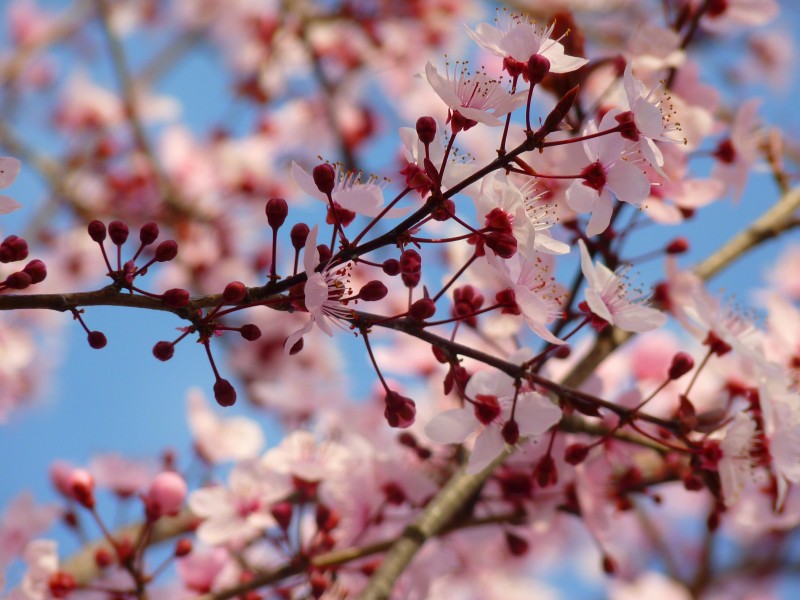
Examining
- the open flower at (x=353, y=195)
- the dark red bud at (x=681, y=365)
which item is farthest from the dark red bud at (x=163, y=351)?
the dark red bud at (x=681, y=365)

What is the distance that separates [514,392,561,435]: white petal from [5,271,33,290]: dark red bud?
74 cm

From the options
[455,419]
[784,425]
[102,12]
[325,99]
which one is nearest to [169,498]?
[455,419]

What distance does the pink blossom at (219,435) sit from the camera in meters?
2.38

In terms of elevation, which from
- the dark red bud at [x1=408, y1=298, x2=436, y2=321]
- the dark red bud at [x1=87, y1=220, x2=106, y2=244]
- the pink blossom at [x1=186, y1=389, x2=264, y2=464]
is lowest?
the dark red bud at [x1=408, y1=298, x2=436, y2=321]

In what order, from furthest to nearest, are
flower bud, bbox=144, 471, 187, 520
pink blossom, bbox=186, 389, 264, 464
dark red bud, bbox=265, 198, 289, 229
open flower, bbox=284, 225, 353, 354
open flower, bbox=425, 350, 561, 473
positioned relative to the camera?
pink blossom, bbox=186, 389, 264, 464, flower bud, bbox=144, 471, 187, 520, open flower, bbox=425, 350, 561, 473, dark red bud, bbox=265, 198, 289, 229, open flower, bbox=284, 225, 353, 354

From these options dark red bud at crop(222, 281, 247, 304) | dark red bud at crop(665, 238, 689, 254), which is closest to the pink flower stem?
dark red bud at crop(222, 281, 247, 304)

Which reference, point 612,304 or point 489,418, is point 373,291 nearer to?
point 489,418

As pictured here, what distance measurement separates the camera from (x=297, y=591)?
192cm

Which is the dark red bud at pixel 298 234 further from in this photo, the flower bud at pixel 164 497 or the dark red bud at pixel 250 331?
the flower bud at pixel 164 497

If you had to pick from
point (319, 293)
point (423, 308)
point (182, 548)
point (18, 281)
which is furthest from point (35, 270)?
point (182, 548)

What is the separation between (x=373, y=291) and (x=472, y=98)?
32cm

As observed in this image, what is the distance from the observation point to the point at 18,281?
1.07m

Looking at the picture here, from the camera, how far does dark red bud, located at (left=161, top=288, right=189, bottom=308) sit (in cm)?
101

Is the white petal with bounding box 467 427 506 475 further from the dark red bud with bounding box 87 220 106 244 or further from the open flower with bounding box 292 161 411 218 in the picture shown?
the dark red bud with bounding box 87 220 106 244
